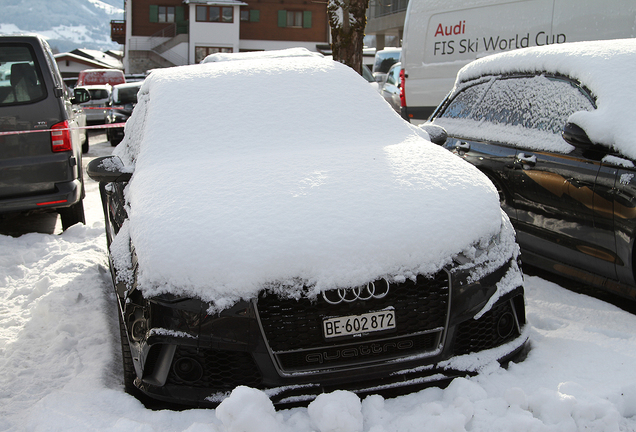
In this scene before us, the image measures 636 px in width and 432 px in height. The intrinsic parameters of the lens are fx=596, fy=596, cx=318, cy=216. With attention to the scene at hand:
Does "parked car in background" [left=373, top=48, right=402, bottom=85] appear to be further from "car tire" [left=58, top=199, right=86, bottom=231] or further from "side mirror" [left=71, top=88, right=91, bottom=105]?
"car tire" [left=58, top=199, right=86, bottom=231]

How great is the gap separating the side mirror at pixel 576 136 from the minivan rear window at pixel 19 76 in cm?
435

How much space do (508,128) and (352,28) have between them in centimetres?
706

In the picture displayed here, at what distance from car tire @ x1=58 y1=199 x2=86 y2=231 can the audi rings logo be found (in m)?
4.30

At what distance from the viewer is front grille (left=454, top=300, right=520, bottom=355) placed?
2488 millimetres

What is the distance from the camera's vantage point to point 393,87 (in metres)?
13.7

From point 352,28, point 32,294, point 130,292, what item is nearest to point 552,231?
point 130,292

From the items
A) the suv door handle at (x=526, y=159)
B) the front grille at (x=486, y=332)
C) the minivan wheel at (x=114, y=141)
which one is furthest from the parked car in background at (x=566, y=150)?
the minivan wheel at (x=114, y=141)

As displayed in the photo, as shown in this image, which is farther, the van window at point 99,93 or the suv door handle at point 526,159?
the van window at point 99,93

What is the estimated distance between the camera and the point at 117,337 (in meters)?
3.40

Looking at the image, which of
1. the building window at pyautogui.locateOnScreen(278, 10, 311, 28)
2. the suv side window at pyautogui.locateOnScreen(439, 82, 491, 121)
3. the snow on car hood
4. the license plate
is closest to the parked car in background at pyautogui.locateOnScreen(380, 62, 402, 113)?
the suv side window at pyautogui.locateOnScreen(439, 82, 491, 121)

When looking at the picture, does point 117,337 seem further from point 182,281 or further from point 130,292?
point 182,281

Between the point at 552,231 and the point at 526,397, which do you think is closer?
the point at 526,397

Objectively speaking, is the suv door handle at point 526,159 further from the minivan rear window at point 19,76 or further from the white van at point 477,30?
the minivan rear window at point 19,76

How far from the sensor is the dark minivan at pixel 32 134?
5.21 metres
